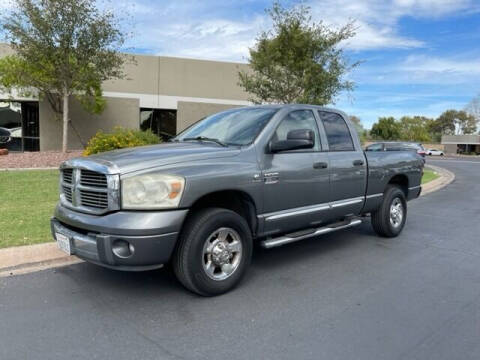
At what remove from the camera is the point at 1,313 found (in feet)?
11.0

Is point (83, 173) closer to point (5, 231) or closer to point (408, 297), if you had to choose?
point (5, 231)

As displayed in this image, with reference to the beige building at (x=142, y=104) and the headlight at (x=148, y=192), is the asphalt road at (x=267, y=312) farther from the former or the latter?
the beige building at (x=142, y=104)

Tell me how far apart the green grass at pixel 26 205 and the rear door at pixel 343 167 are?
12.7 feet

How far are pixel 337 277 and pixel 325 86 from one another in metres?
11.5

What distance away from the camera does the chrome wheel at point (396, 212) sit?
20.0 feet

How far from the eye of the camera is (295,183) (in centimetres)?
434

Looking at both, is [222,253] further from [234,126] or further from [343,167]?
[343,167]

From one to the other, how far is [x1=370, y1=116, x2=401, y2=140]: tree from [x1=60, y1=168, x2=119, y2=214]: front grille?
88.8 metres

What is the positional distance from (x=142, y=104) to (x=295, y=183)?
62.6 ft

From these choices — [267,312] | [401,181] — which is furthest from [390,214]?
[267,312]

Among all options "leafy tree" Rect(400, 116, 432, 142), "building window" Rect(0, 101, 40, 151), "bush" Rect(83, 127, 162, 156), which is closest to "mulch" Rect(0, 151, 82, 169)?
"bush" Rect(83, 127, 162, 156)

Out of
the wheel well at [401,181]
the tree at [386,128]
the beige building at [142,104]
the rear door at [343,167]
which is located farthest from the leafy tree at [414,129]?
the rear door at [343,167]

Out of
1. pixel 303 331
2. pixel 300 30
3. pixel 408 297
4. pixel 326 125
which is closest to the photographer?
pixel 303 331

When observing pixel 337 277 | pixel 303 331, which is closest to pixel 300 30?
pixel 337 277
